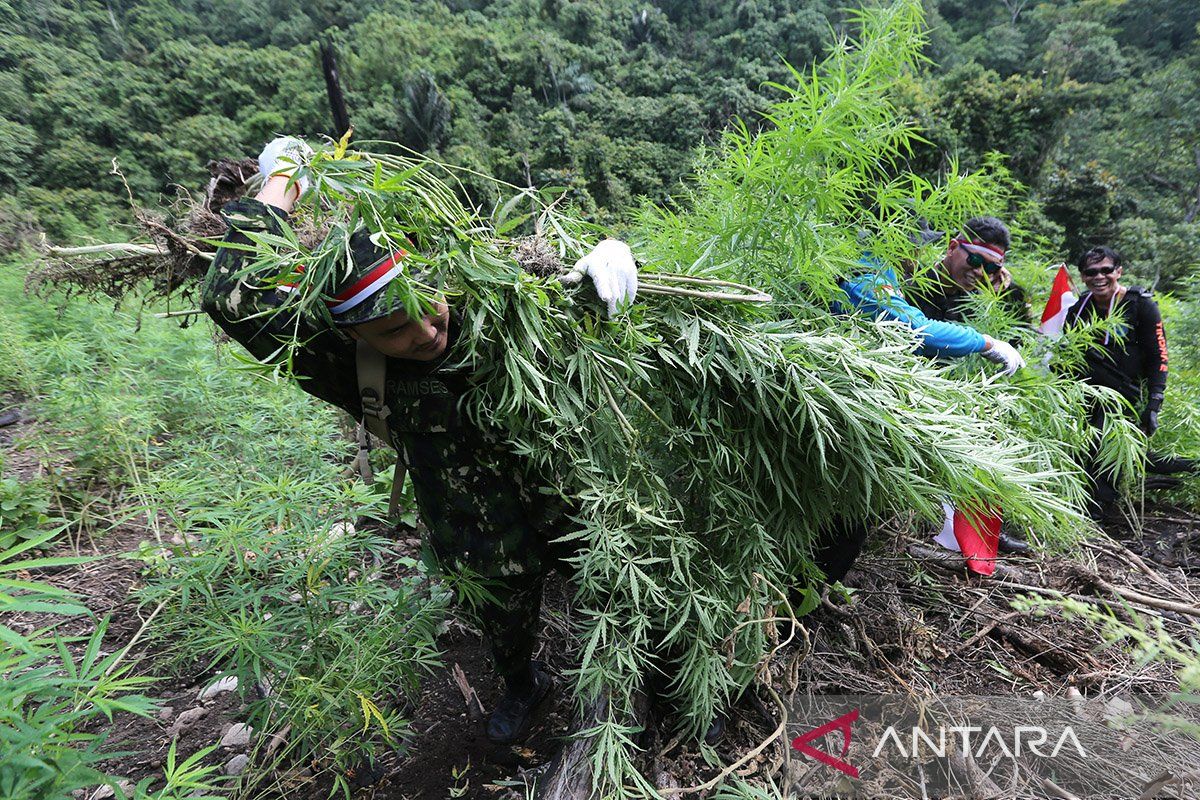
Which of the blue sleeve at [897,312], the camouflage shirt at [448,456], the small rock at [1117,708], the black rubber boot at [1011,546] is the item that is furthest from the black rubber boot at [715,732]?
the black rubber boot at [1011,546]

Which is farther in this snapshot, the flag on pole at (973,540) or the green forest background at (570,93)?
the green forest background at (570,93)

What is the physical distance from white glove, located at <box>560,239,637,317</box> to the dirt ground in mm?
1229

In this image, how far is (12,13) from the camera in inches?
764

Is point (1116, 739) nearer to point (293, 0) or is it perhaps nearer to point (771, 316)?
point (771, 316)

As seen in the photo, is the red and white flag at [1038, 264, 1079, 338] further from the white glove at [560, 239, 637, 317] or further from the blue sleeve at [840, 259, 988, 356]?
the white glove at [560, 239, 637, 317]

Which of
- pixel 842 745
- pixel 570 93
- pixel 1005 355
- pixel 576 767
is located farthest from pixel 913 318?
pixel 570 93

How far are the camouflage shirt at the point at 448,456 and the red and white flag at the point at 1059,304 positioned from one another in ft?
10.8

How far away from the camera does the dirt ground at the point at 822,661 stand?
5.59ft

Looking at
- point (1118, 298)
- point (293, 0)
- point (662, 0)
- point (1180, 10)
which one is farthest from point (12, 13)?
point (1180, 10)

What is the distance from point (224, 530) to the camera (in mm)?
1479

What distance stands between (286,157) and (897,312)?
2.13m

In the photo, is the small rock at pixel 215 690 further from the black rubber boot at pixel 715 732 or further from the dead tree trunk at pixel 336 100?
the dead tree trunk at pixel 336 100

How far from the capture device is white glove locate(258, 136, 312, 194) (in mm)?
1123

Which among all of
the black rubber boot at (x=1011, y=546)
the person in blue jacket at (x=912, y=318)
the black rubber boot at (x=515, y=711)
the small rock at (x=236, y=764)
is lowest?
the small rock at (x=236, y=764)
